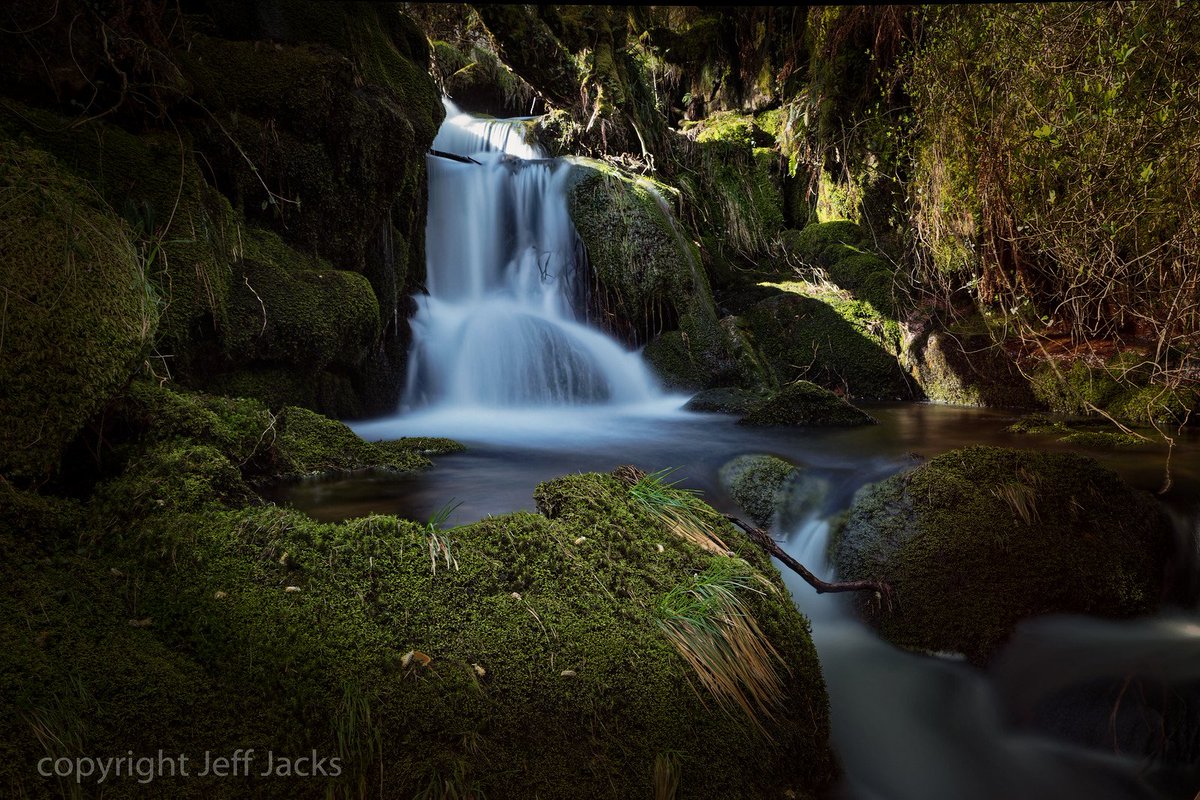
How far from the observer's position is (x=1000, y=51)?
5.25 metres

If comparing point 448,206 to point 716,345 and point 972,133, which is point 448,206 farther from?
point 972,133

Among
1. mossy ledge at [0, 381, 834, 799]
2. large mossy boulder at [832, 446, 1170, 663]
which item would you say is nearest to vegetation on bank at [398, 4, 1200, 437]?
large mossy boulder at [832, 446, 1170, 663]

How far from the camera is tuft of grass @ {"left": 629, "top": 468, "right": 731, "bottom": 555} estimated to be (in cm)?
271

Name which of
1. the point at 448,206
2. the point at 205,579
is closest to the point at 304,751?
the point at 205,579

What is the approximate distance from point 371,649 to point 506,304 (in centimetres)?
→ 792

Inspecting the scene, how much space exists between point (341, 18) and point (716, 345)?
5.76 m

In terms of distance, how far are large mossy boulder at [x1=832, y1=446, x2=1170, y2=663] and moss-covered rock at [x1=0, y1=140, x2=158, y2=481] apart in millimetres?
3388

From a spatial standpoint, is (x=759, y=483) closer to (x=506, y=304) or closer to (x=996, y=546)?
(x=996, y=546)

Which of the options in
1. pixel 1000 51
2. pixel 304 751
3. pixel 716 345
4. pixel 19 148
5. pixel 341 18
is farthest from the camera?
pixel 716 345

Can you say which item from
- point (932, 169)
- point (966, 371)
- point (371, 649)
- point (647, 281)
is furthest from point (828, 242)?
point (371, 649)

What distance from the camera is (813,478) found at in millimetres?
4457

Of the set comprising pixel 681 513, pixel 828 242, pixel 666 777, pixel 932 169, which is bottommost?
pixel 666 777

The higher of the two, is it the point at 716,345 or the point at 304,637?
the point at 716,345

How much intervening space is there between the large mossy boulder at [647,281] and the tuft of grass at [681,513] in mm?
6162
